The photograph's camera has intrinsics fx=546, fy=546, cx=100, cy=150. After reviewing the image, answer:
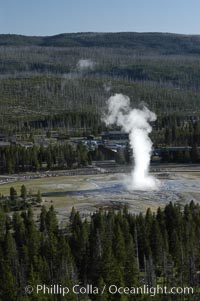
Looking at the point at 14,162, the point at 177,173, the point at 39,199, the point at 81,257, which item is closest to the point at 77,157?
the point at 14,162

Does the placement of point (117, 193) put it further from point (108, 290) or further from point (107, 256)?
point (108, 290)

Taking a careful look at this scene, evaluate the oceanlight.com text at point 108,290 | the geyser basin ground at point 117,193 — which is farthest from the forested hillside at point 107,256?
the geyser basin ground at point 117,193

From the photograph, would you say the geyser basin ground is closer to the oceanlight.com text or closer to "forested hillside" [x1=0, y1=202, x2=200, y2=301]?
"forested hillside" [x1=0, y1=202, x2=200, y2=301]

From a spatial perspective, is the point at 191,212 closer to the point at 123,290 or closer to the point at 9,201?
the point at 123,290

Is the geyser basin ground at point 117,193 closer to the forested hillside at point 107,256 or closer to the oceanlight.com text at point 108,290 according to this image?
the forested hillside at point 107,256

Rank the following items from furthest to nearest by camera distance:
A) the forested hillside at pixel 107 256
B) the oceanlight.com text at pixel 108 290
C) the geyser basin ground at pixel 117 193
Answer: the geyser basin ground at pixel 117 193 < the forested hillside at pixel 107 256 < the oceanlight.com text at pixel 108 290

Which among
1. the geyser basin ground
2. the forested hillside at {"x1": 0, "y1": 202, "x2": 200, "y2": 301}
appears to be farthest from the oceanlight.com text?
the geyser basin ground

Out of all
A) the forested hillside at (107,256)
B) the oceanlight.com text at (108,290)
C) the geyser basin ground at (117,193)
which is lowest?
the oceanlight.com text at (108,290)

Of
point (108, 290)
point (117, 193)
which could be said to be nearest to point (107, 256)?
point (108, 290)
